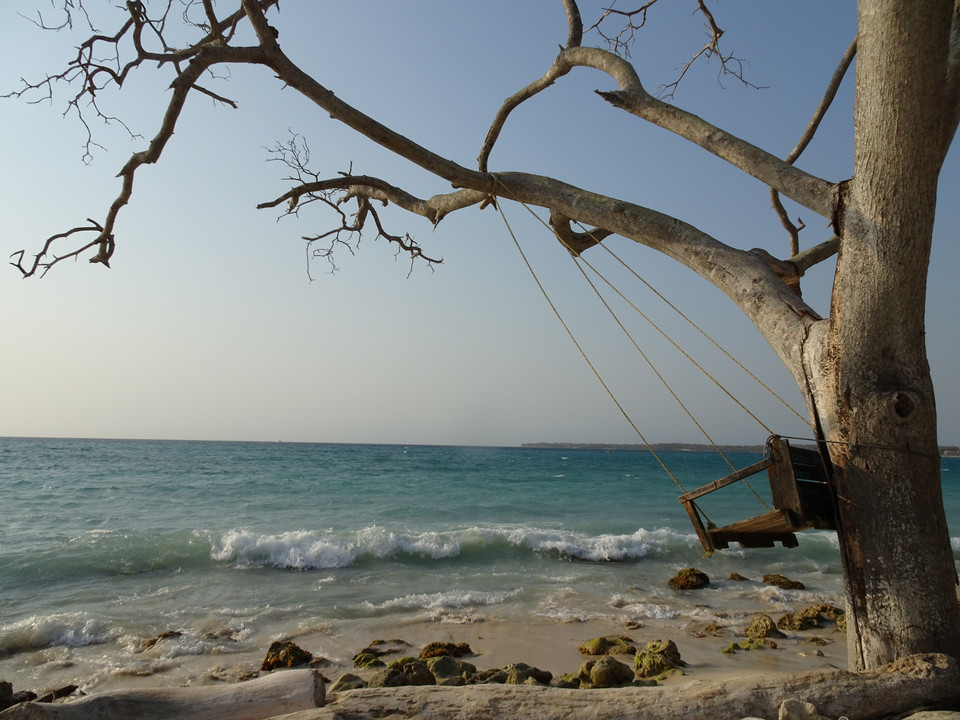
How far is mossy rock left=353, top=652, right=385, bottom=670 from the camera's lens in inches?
233

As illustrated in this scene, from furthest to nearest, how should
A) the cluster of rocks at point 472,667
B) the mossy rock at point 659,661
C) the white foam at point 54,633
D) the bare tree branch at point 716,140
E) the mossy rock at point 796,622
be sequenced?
the mossy rock at point 796,622 < the white foam at point 54,633 < the mossy rock at point 659,661 < the cluster of rocks at point 472,667 < the bare tree branch at point 716,140

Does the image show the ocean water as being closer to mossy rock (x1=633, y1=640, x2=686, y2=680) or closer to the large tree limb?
mossy rock (x1=633, y1=640, x2=686, y2=680)

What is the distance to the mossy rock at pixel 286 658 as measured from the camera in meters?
5.91

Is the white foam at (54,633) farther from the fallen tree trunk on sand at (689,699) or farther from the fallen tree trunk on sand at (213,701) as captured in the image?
the fallen tree trunk on sand at (689,699)

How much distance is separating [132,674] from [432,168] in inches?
217

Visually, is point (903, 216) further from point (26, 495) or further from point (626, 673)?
point (26, 495)

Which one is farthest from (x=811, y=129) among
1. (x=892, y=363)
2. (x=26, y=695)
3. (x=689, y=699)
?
(x=26, y=695)

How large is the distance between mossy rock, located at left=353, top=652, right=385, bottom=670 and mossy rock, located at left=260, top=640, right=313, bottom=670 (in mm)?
479

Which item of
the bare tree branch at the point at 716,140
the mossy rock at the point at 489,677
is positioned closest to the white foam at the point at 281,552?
the mossy rock at the point at 489,677

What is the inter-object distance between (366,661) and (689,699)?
3.95 m

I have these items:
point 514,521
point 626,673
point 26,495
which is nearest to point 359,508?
point 514,521

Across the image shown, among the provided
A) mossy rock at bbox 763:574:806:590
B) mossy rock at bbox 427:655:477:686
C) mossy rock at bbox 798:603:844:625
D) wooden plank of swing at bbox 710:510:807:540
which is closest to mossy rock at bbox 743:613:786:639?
mossy rock at bbox 798:603:844:625

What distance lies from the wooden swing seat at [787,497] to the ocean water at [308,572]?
467cm

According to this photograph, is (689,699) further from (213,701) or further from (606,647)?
(606,647)
